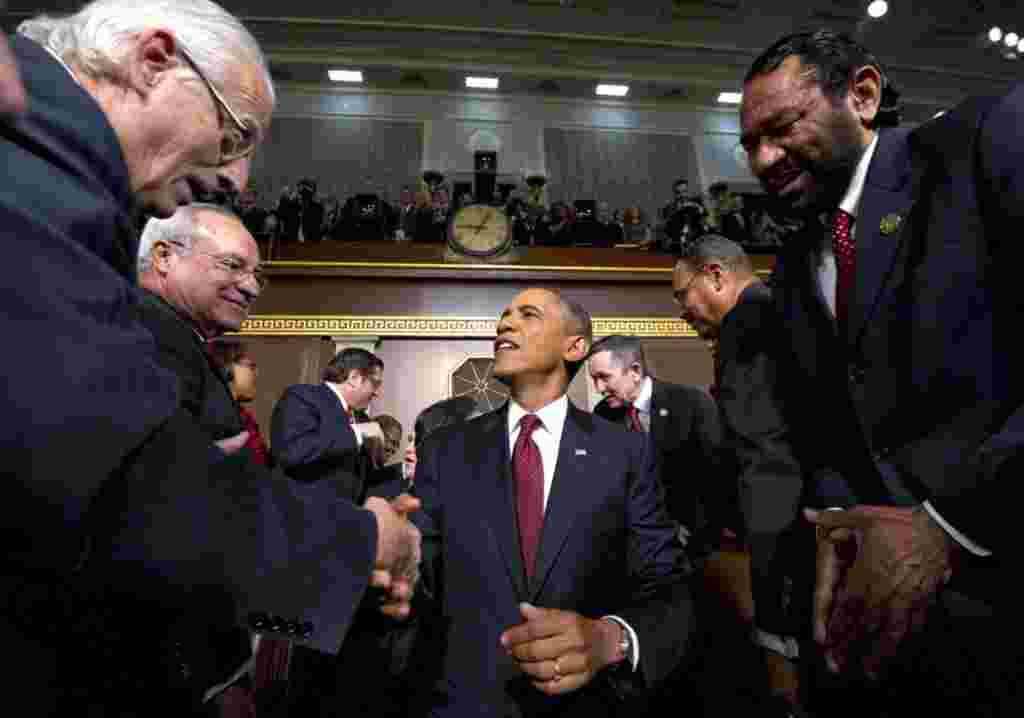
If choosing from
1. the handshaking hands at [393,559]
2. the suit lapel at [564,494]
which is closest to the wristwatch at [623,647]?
the suit lapel at [564,494]

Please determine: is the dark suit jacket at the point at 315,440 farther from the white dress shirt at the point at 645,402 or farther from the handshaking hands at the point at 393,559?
the handshaking hands at the point at 393,559

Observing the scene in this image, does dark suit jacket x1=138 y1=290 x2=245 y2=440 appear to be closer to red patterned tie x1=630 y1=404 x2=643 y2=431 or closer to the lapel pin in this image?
the lapel pin

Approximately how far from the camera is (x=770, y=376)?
5.91 ft

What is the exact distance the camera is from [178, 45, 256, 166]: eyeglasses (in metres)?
1.10

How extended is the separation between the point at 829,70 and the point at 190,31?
145cm


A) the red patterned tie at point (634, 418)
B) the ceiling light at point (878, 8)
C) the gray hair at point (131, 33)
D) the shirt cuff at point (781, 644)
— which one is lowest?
the shirt cuff at point (781, 644)

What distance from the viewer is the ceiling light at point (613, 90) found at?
12.6m

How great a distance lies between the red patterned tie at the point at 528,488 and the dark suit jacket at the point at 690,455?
1.53m

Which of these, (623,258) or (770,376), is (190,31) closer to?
(770,376)

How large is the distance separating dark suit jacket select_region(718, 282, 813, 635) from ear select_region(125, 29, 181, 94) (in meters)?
1.55

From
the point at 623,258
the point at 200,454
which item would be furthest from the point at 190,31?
the point at 623,258

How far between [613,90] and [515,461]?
12.4 metres

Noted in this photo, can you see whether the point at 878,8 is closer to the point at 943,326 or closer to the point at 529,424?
the point at 529,424

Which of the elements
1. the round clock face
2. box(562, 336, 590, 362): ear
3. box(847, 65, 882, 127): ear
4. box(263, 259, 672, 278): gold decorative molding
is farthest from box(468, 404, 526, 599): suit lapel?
the round clock face
